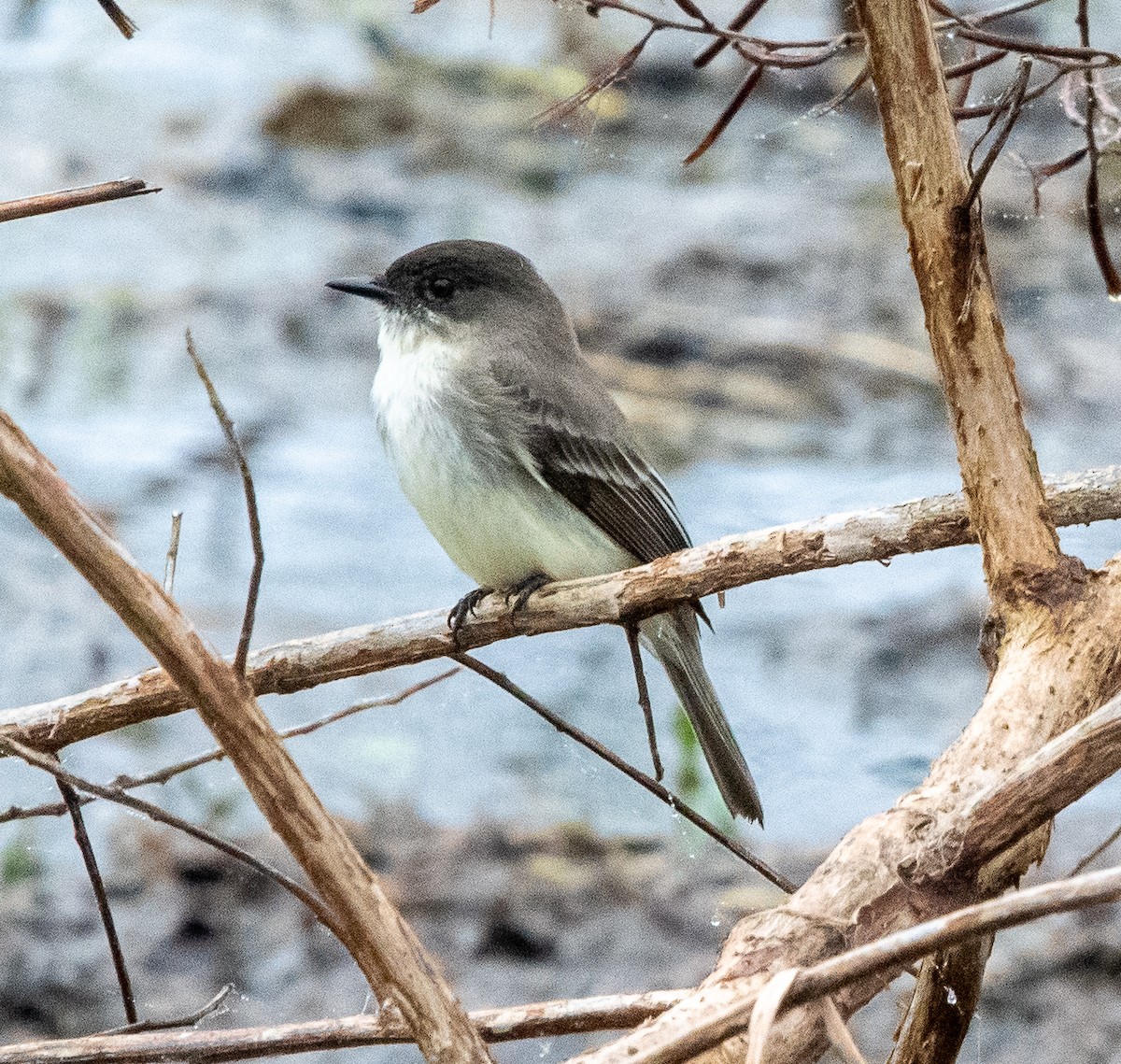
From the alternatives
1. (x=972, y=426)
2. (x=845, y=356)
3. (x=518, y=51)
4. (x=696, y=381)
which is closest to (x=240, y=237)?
(x=518, y=51)

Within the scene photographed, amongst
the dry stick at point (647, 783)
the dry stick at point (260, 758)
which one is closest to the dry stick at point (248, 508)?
the dry stick at point (260, 758)

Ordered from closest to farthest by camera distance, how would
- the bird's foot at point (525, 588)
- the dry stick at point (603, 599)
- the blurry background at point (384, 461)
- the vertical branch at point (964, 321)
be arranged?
1. the vertical branch at point (964, 321)
2. the dry stick at point (603, 599)
3. the bird's foot at point (525, 588)
4. the blurry background at point (384, 461)

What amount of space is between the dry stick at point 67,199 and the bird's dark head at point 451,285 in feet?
4.19

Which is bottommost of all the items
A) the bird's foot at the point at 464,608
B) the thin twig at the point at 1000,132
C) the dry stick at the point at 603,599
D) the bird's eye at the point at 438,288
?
the dry stick at the point at 603,599

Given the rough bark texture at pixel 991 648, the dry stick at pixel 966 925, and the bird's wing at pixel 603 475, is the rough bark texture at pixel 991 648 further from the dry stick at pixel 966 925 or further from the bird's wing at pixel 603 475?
the bird's wing at pixel 603 475

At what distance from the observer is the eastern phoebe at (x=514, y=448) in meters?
2.24

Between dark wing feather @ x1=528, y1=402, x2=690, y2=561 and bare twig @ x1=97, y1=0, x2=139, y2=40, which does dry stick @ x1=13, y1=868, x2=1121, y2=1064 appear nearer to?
bare twig @ x1=97, y1=0, x2=139, y2=40

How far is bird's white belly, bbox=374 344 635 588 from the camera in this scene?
223 cm

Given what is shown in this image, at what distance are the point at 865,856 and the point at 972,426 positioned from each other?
18.0 inches

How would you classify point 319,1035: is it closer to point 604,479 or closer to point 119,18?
point 119,18

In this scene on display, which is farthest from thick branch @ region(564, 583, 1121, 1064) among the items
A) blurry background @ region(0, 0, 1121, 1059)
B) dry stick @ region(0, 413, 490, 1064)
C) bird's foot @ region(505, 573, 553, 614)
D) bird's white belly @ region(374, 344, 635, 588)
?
bird's white belly @ region(374, 344, 635, 588)

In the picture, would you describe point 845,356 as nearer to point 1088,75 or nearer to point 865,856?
point 1088,75

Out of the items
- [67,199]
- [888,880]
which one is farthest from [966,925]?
[67,199]

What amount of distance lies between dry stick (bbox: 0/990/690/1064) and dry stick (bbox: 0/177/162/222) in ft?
2.26
